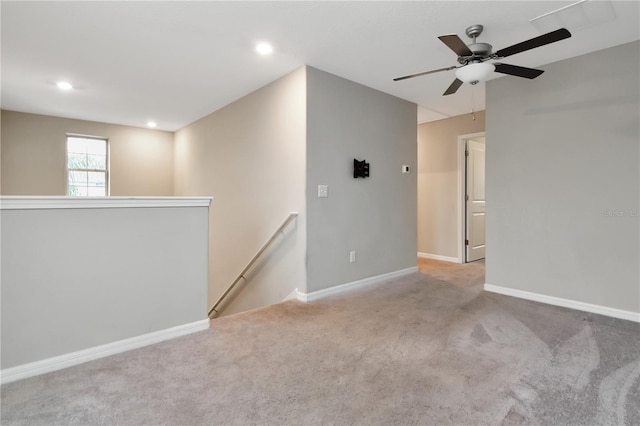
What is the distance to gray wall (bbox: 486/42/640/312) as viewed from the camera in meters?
2.80

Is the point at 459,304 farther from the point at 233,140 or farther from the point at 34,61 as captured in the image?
the point at 34,61

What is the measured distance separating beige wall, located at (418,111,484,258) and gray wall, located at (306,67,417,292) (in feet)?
3.62

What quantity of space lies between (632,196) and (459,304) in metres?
1.76

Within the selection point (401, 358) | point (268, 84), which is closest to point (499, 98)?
point (268, 84)

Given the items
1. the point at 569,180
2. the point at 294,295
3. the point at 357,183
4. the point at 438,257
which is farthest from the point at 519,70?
the point at 438,257

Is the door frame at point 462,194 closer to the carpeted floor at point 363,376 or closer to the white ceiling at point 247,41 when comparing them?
the white ceiling at point 247,41

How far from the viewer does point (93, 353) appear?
6.87 ft

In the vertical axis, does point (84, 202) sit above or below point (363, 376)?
above

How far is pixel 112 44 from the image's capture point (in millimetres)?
2936

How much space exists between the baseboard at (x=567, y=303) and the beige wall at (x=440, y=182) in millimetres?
1788

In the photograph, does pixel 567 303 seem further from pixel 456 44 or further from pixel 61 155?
pixel 61 155

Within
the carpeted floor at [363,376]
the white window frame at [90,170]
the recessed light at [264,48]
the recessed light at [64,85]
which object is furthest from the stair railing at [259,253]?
the recessed light at [64,85]

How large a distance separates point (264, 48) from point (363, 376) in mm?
2851

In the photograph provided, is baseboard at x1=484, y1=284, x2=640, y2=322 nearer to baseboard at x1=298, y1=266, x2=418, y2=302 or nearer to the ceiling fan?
baseboard at x1=298, y1=266, x2=418, y2=302
